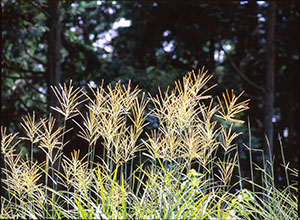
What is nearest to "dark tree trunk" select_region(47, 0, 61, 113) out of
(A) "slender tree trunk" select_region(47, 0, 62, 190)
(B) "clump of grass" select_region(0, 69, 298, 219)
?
(A) "slender tree trunk" select_region(47, 0, 62, 190)

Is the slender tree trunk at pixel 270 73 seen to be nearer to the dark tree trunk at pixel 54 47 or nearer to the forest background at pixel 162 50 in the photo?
the forest background at pixel 162 50

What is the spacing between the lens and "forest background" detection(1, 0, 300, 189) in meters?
5.97

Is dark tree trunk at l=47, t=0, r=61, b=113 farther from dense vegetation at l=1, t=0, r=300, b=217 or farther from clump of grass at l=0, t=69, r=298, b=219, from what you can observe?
clump of grass at l=0, t=69, r=298, b=219

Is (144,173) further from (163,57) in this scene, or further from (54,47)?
(163,57)

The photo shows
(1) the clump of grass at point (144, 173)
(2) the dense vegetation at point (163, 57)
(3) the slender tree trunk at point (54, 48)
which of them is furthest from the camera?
(2) the dense vegetation at point (163, 57)

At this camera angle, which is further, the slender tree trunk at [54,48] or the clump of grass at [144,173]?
the slender tree trunk at [54,48]

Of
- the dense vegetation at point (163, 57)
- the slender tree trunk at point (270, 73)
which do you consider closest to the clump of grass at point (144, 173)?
the dense vegetation at point (163, 57)

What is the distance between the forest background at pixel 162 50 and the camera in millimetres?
5969

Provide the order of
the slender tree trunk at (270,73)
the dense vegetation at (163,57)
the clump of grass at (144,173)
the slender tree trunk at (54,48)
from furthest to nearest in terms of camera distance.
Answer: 1. the slender tree trunk at (270,73)
2. the dense vegetation at (163,57)
3. the slender tree trunk at (54,48)
4. the clump of grass at (144,173)

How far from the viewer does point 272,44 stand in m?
6.14

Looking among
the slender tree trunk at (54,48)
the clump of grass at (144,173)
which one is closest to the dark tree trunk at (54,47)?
the slender tree trunk at (54,48)

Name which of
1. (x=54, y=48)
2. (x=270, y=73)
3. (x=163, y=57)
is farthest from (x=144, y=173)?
(x=163, y=57)

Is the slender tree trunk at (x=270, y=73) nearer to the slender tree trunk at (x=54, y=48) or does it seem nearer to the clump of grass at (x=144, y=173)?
the slender tree trunk at (x=54, y=48)

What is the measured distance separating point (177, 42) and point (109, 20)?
1883 millimetres
